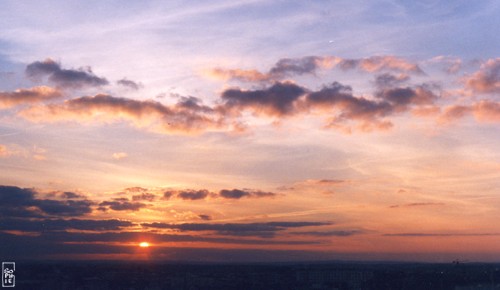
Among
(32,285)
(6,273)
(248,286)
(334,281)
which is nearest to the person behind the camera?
(6,273)

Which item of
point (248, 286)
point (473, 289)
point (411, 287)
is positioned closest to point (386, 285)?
point (411, 287)

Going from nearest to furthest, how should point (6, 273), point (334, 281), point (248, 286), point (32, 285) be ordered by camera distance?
1. point (6, 273)
2. point (32, 285)
3. point (248, 286)
4. point (334, 281)

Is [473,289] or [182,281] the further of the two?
[182,281]

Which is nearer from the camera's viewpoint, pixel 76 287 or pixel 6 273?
pixel 6 273

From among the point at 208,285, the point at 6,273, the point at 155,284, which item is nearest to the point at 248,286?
the point at 208,285

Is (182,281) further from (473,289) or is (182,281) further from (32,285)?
(473,289)

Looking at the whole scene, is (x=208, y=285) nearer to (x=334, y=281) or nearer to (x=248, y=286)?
(x=248, y=286)

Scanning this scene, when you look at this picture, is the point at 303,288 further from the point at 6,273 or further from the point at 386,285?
the point at 6,273
